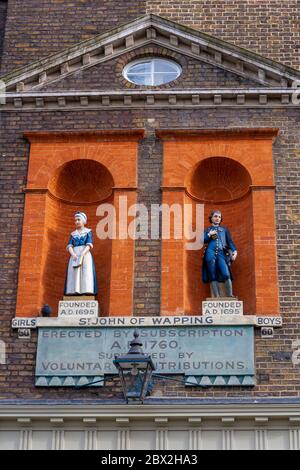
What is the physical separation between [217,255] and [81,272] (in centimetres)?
243

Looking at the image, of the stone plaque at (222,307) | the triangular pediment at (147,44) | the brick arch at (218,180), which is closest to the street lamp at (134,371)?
the stone plaque at (222,307)

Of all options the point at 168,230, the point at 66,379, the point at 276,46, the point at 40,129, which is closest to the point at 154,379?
the point at 66,379

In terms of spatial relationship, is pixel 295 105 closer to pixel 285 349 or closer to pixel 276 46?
pixel 276 46

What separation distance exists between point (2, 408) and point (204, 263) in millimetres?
4577

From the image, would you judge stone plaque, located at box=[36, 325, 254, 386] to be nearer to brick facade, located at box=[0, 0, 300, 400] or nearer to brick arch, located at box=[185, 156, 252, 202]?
brick facade, located at box=[0, 0, 300, 400]

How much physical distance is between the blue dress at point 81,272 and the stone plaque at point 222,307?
6.61 ft

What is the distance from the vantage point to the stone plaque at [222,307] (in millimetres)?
19781

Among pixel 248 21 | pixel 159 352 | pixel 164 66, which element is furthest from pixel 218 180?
pixel 159 352

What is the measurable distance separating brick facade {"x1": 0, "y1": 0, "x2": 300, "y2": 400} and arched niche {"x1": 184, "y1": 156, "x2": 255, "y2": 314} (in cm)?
58

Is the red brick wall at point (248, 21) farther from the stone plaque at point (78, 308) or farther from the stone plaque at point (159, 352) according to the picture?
the stone plaque at point (78, 308)

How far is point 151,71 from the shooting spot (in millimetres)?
22781

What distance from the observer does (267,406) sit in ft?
60.1

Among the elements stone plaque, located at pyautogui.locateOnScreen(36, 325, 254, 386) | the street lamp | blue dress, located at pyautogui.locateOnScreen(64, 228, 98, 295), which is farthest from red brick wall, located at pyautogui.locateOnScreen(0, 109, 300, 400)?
the street lamp

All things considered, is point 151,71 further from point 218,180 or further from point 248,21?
point 218,180
